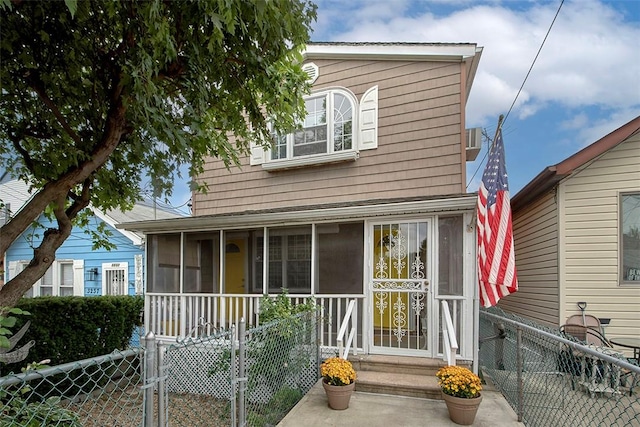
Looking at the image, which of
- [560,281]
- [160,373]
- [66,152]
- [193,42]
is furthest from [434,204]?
[66,152]

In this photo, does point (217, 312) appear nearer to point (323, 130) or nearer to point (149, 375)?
point (323, 130)

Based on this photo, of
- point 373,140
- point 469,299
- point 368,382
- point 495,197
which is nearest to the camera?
point 495,197

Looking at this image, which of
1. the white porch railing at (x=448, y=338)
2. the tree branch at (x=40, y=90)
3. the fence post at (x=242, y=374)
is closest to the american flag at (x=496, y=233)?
the white porch railing at (x=448, y=338)

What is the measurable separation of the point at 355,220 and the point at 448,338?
87.6 inches

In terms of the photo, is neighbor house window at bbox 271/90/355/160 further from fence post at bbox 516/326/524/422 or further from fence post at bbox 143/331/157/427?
fence post at bbox 143/331/157/427

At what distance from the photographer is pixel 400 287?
537 centimetres

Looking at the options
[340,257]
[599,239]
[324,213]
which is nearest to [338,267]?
[340,257]

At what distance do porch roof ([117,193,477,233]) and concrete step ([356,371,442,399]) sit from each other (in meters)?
2.31

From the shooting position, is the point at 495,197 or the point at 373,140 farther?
the point at 373,140

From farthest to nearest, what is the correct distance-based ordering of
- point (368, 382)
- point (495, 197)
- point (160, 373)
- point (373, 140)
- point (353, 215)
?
point (373, 140) → point (353, 215) → point (368, 382) → point (495, 197) → point (160, 373)

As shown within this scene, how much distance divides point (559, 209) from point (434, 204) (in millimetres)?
2676

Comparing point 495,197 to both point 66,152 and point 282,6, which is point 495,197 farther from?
point 66,152

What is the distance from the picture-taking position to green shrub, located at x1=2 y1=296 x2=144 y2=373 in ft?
19.1

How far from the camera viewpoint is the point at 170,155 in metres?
4.77
